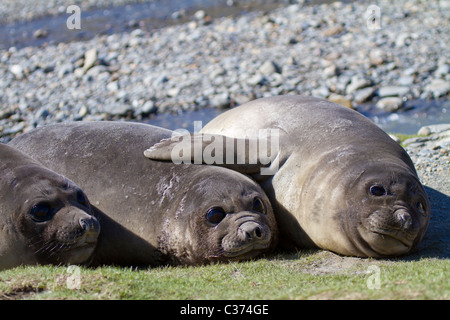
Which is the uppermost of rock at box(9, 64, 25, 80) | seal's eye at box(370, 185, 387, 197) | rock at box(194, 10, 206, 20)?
seal's eye at box(370, 185, 387, 197)

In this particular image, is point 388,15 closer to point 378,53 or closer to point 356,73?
point 378,53

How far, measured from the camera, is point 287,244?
741 cm

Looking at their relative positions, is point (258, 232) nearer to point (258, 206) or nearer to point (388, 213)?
→ point (258, 206)

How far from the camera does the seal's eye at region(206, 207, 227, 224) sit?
6691mm

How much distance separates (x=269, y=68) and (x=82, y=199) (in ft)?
33.5

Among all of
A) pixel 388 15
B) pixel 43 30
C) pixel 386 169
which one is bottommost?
pixel 43 30

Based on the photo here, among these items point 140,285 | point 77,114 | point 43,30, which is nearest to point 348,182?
point 140,285

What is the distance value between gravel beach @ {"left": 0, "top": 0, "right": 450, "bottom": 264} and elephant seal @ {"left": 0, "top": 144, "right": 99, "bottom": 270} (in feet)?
21.3

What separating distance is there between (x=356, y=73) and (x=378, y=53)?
133cm

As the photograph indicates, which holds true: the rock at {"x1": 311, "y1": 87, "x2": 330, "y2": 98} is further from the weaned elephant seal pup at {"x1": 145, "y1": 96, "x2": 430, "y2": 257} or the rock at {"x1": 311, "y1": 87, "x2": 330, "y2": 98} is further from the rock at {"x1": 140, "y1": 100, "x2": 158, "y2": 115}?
the weaned elephant seal pup at {"x1": 145, "y1": 96, "x2": 430, "y2": 257}

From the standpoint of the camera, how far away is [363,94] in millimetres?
14555

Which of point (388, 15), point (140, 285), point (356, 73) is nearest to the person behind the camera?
point (140, 285)

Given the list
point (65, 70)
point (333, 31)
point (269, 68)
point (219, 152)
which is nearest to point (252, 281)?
point (219, 152)

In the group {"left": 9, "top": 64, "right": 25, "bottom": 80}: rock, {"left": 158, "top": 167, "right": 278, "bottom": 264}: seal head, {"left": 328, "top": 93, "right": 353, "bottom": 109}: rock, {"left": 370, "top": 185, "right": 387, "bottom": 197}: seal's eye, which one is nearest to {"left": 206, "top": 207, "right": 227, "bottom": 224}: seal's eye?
{"left": 158, "top": 167, "right": 278, "bottom": 264}: seal head
